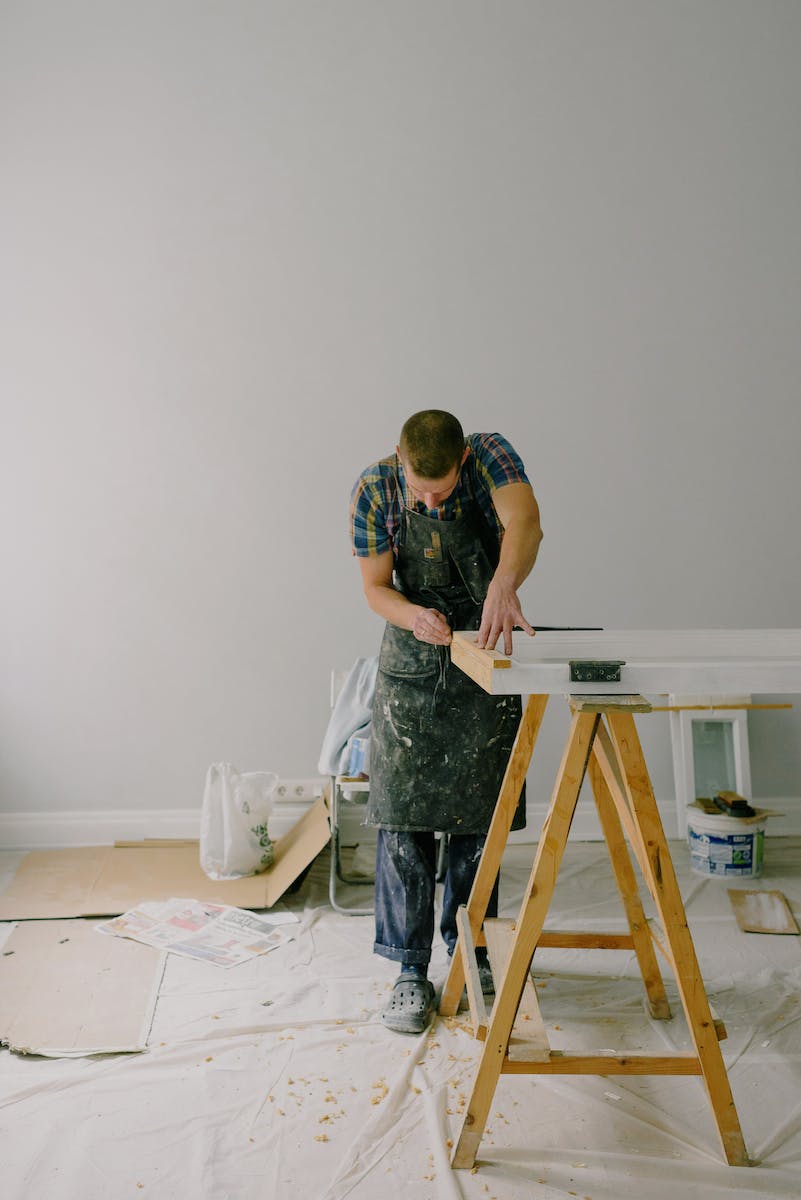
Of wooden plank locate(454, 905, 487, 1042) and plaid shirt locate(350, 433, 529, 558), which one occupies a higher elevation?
plaid shirt locate(350, 433, 529, 558)

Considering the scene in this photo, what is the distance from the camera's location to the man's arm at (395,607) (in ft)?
7.48

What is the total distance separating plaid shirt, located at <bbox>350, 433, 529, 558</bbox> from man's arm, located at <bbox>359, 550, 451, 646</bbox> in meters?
0.03

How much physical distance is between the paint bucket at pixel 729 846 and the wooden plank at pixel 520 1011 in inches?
52.4

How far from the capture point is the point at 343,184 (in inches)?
148

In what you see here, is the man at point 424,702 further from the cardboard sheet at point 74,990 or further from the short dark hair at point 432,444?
the cardboard sheet at point 74,990

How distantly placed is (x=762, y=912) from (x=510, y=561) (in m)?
1.61

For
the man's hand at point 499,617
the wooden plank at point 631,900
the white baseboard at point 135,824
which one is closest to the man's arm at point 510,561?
the man's hand at point 499,617

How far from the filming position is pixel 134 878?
3393 mm

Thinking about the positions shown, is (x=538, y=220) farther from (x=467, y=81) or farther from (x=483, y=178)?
(x=467, y=81)

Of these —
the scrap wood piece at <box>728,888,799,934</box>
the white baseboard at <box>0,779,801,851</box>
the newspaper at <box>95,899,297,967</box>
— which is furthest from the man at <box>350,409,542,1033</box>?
the white baseboard at <box>0,779,801,851</box>

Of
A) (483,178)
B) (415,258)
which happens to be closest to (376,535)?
(415,258)

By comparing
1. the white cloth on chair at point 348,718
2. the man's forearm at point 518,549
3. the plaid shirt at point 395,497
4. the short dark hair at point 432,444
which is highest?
the short dark hair at point 432,444

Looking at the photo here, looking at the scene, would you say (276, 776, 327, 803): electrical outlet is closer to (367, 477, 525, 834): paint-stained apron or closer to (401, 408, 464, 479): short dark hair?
(367, 477, 525, 834): paint-stained apron

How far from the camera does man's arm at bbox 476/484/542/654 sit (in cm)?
206
